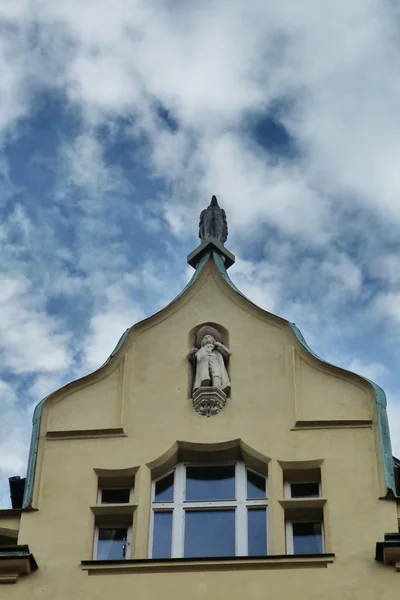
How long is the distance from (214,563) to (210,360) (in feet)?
10.7

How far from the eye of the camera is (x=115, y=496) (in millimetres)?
15750

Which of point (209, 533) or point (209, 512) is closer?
point (209, 533)

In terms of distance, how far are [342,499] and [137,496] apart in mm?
2547

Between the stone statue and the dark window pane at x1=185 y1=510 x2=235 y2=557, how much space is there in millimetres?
5471

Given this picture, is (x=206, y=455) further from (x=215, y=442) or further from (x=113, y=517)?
(x=113, y=517)

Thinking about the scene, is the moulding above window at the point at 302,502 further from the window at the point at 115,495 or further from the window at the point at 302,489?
the window at the point at 115,495

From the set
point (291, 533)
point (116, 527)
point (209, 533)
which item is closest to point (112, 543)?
point (116, 527)

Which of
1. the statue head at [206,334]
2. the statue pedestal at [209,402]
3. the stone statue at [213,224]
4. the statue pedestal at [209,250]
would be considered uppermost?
the stone statue at [213,224]

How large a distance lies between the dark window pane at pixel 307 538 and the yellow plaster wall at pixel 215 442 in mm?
315

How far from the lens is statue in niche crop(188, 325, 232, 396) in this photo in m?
16.4

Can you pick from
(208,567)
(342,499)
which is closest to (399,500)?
(342,499)

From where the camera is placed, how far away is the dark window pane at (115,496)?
15695mm

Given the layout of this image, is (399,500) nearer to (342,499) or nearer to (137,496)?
(342,499)

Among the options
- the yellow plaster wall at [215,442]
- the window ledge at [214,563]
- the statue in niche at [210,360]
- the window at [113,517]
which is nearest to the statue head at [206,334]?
the statue in niche at [210,360]
